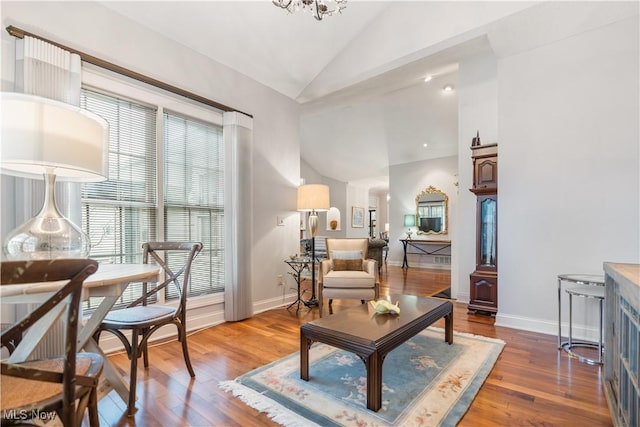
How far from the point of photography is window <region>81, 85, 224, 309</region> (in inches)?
103

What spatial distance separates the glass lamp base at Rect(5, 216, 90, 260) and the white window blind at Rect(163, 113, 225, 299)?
1.45 metres

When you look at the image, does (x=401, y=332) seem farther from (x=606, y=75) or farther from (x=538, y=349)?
(x=606, y=75)

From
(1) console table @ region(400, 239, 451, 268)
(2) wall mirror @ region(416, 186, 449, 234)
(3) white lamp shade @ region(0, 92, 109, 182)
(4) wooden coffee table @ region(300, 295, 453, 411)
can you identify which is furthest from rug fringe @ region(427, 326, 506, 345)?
(2) wall mirror @ region(416, 186, 449, 234)

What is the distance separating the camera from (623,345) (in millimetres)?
1576

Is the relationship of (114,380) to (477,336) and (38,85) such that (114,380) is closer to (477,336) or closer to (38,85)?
(38,85)

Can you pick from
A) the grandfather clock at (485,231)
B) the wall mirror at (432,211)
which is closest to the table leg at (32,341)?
the grandfather clock at (485,231)

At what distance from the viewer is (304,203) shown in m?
4.04

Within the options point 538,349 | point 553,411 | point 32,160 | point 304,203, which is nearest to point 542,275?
point 538,349

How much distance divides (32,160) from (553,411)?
3041 millimetres

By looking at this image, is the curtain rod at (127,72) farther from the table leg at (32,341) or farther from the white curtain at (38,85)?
the table leg at (32,341)

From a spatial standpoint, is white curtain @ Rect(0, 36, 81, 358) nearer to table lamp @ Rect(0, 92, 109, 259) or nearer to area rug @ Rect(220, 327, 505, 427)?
table lamp @ Rect(0, 92, 109, 259)

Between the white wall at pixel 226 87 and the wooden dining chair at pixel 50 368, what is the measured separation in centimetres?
210

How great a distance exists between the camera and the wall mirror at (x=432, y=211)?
788cm

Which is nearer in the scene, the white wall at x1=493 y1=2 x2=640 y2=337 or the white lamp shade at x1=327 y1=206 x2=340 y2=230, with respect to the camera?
the white wall at x1=493 y1=2 x2=640 y2=337
